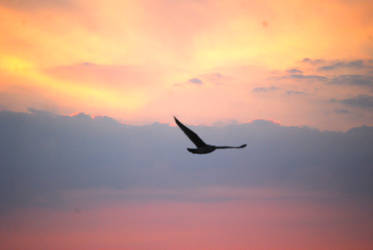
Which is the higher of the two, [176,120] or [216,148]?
[176,120]

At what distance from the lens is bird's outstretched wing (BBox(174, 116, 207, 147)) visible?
2630 cm

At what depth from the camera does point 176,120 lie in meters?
26.1

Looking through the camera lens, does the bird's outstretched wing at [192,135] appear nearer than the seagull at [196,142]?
No

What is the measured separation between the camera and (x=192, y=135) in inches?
1042

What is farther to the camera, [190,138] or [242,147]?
[190,138]

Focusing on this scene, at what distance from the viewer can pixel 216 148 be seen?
25359 mm

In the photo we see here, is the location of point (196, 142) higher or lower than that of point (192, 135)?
lower

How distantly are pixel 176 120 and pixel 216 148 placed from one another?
3.11 meters

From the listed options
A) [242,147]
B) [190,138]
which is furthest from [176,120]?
[242,147]

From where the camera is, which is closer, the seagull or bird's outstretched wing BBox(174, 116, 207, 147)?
the seagull

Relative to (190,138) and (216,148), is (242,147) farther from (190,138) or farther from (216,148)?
(190,138)

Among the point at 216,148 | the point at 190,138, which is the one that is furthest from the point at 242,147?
the point at 190,138

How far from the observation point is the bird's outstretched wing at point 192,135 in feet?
86.3

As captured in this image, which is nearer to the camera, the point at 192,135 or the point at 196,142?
the point at 192,135
